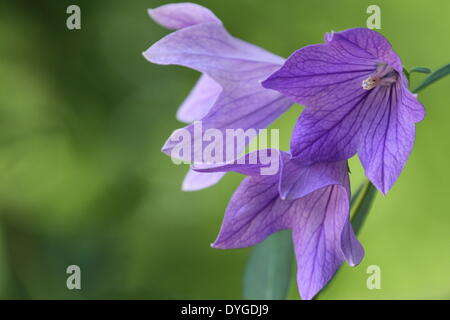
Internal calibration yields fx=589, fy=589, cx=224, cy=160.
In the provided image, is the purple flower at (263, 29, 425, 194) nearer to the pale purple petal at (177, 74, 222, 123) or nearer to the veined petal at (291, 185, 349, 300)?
the veined petal at (291, 185, 349, 300)

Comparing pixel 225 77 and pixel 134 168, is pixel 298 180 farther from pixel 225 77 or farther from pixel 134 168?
pixel 134 168

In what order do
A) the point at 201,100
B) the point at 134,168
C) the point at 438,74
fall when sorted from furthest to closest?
the point at 134,168, the point at 201,100, the point at 438,74

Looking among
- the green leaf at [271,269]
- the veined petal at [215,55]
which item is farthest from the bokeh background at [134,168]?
the veined petal at [215,55]

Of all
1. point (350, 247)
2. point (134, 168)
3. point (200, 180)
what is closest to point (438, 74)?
point (350, 247)

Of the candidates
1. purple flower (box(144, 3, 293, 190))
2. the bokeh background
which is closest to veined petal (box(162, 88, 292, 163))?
purple flower (box(144, 3, 293, 190))

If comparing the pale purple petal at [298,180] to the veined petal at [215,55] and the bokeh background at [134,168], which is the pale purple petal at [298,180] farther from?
the bokeh background at [134,168]
